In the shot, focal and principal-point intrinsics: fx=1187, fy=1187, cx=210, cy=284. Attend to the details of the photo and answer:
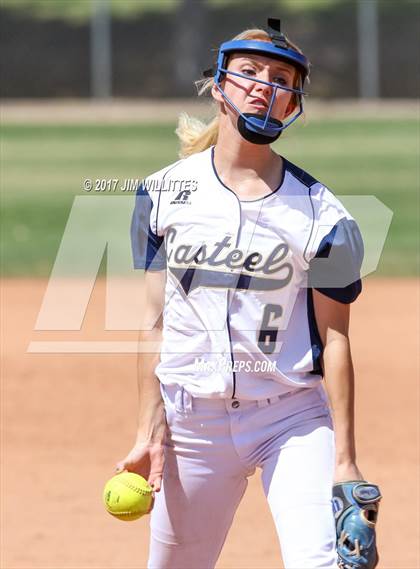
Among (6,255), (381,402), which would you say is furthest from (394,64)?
(381,402)

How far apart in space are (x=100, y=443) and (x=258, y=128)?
4.03 metres

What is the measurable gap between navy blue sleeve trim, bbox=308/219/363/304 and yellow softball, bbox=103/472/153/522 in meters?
0.86

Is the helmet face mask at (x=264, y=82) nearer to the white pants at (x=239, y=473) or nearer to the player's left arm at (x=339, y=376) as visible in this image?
the player's left arm at (x=339, y=376)

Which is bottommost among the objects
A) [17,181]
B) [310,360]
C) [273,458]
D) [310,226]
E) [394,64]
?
[394,64]

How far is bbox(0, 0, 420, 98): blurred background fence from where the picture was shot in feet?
115

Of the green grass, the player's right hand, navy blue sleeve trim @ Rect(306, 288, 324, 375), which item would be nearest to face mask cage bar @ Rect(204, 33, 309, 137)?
navy blue sleeve trim @ Rect(306, 288, 324, 375)

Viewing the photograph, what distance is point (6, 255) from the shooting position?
1391 cm

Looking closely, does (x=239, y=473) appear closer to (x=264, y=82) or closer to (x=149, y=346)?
(x=149, y=346)

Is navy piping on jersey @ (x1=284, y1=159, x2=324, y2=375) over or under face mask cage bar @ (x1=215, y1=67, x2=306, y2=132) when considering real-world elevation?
under

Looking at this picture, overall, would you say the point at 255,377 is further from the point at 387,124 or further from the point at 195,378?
the point at 387,124

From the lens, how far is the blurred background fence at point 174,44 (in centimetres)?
3506

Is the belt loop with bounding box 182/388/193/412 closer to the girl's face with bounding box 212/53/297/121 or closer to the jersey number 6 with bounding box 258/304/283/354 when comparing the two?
the jersey number 6 with bounding box 258/304/283/354

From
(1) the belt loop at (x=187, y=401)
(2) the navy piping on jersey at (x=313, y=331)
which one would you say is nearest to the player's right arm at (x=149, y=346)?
(1) the belt loop at (x=187, y=401)

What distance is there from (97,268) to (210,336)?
9.04 meters
